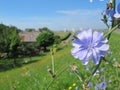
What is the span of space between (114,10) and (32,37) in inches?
3128

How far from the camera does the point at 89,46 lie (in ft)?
3.25

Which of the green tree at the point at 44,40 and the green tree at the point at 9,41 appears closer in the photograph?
the green tree at the point at 9,41

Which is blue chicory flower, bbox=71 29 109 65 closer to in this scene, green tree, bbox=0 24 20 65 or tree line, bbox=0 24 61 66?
tree line, bbox=0 24 61 66

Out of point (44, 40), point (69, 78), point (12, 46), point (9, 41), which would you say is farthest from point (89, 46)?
point (44, 40)

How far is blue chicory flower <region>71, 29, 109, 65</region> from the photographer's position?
3.13 feet

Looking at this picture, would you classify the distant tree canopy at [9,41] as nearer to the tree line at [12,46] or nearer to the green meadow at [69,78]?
the tree line at [12,46]

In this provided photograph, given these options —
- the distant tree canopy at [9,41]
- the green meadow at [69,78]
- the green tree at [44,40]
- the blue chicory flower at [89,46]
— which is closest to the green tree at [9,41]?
the distant tree canopy at [9,41]

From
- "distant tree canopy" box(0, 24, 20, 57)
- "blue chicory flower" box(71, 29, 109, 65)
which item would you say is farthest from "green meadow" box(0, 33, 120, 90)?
"distant tree canopy" box(0, 24, 20, 57)

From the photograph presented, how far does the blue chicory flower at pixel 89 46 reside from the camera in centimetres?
96

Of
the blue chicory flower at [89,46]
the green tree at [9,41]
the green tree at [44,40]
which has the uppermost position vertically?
the blue chicory flower at [89,46]

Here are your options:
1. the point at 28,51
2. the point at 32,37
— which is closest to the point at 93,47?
the point at 28,51

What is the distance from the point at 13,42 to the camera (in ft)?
185

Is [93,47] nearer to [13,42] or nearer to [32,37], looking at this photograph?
[13,42]

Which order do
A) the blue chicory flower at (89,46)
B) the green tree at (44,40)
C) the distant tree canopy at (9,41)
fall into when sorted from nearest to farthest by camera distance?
the blue chicory flower at (89,46), the distant tree canopy at (9,41), the green tree at (44,40)
